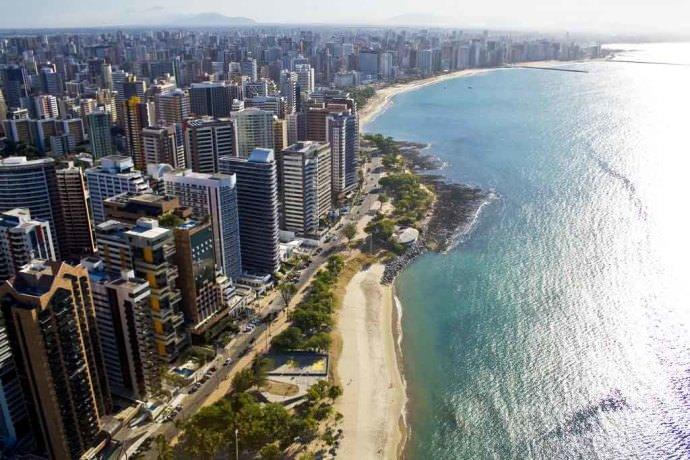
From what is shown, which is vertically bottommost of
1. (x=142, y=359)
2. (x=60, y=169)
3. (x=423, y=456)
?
(x=423, y=456)

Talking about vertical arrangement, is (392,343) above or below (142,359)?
below

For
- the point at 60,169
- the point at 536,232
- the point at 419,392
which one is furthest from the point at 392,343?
the point at 60,169

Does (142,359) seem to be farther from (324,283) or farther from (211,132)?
(211,132)

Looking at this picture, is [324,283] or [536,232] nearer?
[324,283]

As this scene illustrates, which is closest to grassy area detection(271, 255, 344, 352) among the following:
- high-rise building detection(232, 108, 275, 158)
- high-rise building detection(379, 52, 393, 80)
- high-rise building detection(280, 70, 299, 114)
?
high-rise building detection(232, 108, 275, 158)

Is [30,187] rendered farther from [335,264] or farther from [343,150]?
[343,150]

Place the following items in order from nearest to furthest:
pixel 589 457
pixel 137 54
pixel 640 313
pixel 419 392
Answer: pixel 589 457 → pixel 419 392 → pixel 640 313 → pixel 137 54
